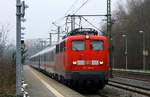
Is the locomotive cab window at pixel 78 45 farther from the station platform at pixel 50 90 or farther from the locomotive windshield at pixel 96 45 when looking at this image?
the station platform at pixel 50 90

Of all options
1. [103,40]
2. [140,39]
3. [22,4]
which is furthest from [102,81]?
[140,39]

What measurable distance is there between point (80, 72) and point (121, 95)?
2.36 m

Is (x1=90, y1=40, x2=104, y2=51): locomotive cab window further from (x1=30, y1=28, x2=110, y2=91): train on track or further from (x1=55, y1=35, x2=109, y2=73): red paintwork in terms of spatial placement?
(x1=55, y1=35, x2=109, y2=73): red paintwork

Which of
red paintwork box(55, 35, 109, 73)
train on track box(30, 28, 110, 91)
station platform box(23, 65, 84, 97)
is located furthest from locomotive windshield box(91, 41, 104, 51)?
station platform box(23, 65, 84, 97)

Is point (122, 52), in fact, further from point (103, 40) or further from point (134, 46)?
point (103, 40)

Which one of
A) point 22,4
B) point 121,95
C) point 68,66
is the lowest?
point 121,95

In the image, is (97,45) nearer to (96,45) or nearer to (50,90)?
(96,45)

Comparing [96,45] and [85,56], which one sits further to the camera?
[96,45]

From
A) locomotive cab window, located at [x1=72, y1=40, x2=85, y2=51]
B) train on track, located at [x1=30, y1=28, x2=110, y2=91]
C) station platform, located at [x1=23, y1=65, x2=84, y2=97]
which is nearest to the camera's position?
station platform, located at [x1=23, y1=65, x2=84, y2=97]

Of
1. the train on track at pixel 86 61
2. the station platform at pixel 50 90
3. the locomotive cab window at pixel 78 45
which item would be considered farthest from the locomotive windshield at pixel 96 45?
the station platform at pixel 50 90

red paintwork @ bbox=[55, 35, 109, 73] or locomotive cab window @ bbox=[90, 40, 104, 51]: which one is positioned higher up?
locomotive cab window @ bbox=[90, 40, 104, 51]

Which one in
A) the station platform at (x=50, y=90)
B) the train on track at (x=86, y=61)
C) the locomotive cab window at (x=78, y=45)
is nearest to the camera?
the station platform at (x=50, y=90)

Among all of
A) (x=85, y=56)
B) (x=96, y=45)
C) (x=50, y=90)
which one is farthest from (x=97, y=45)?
(x=50, y=90)

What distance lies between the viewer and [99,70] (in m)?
23.3
